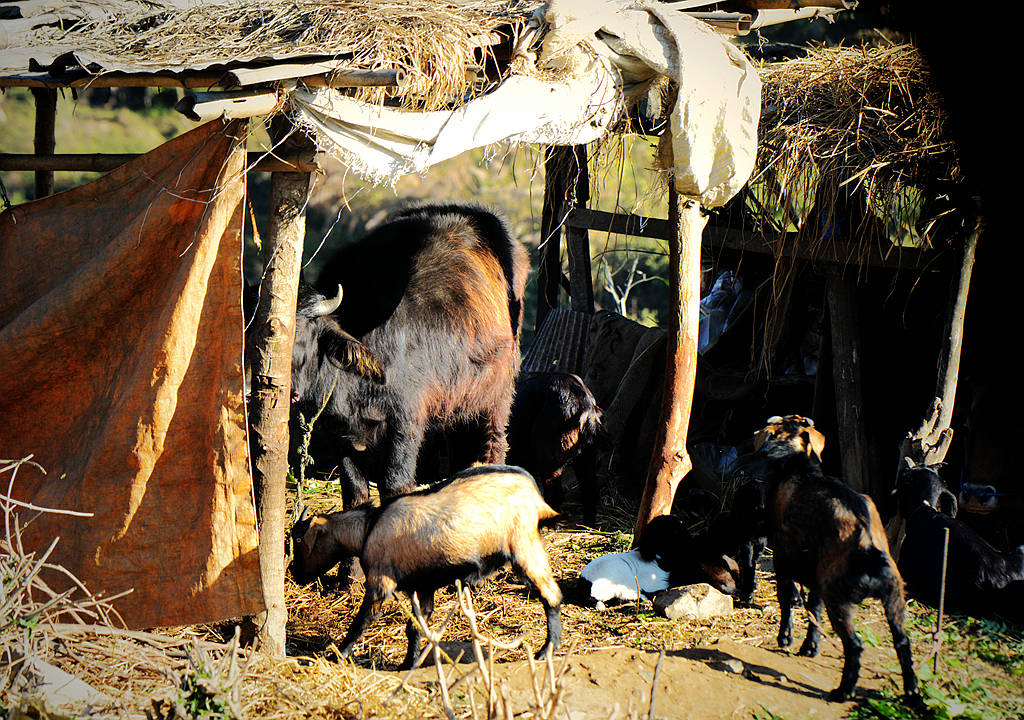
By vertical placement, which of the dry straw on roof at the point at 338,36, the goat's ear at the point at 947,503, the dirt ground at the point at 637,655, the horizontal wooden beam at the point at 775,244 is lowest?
the dirt ground at the point at 637,655

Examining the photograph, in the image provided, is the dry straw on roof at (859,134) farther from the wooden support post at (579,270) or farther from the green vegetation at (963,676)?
the green vegetation at (963,676)

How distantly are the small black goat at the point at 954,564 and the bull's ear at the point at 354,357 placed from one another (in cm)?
335

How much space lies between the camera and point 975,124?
3.19 metres

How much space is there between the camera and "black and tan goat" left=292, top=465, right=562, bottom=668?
405cm

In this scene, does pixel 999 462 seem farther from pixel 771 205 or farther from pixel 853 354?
pixel 771 205

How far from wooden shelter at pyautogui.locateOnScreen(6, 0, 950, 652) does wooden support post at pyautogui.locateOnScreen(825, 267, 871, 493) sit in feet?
6.07

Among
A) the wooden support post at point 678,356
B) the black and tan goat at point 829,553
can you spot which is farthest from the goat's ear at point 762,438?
the wooden support post at point 678,356

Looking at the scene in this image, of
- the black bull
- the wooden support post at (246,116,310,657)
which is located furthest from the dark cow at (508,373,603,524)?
the wooden support post at (246,116,310,657)

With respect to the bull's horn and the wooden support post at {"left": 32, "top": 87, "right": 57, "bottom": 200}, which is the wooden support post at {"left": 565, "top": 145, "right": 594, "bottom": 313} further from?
the wooden support post at {"left": 32, "top": 87, "right": 57, "bottom": 200}

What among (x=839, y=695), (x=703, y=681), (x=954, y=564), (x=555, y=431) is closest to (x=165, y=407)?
(x=703, y=681)

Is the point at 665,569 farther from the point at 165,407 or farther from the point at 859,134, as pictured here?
the point at 859,134

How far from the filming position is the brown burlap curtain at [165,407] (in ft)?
12.3

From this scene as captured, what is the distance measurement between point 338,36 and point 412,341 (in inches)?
84.1

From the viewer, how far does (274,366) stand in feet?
13.1
